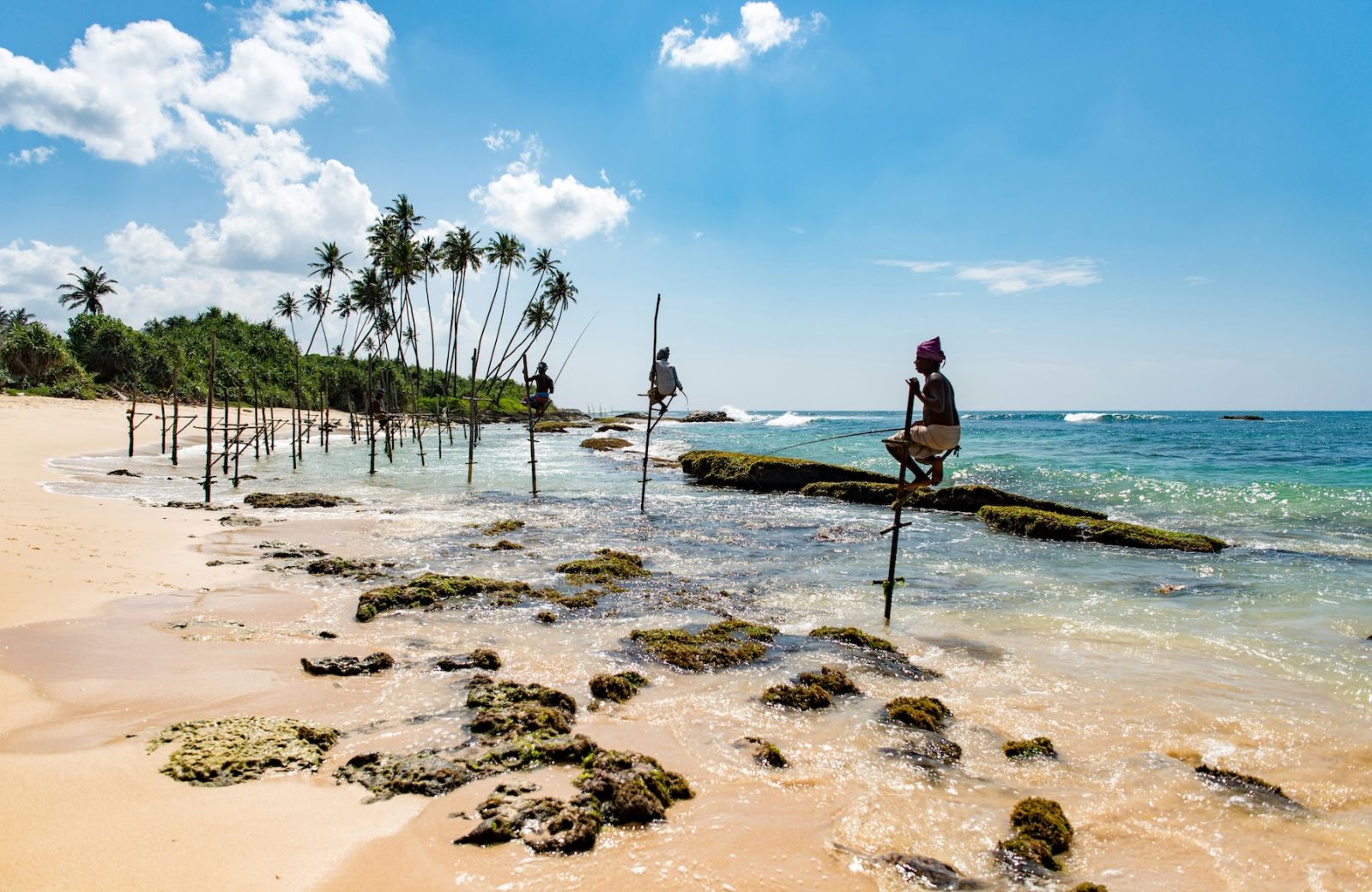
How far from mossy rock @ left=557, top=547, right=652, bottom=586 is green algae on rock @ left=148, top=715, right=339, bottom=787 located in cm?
542

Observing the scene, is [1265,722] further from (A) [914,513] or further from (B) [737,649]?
(A) [914,513]

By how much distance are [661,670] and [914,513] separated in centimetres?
1267

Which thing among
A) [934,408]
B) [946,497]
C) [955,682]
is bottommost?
[955,682]

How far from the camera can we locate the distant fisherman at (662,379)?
1494 centimetres

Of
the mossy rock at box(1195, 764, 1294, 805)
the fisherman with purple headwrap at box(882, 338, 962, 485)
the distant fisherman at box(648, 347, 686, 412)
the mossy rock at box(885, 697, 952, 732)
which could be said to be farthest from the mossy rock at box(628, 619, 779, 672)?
the distant fisherman at box(648, 347, 686, 412)

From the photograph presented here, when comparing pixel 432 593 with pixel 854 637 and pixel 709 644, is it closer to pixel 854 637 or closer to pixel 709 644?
pixel 709 644

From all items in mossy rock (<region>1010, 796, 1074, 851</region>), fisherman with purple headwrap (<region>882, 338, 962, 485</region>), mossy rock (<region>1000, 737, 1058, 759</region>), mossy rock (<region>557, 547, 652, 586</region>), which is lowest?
mossy rock (<region>557, 547, 652, 586</region>)

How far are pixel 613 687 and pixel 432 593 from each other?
12.4 feet

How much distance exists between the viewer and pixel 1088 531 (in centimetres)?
1384

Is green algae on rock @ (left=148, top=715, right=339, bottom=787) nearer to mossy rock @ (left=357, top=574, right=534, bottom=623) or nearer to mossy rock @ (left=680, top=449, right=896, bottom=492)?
mossy rock @ (left=357, top=574, right=534, bottom=623)

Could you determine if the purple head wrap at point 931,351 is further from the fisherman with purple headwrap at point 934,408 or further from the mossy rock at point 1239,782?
the mossy rock at point 1239,782

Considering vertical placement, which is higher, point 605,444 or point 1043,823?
point 605,444

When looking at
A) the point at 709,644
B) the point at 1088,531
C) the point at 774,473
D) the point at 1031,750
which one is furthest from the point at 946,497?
the point at 1031,750

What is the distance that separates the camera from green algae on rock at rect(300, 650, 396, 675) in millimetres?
5699
